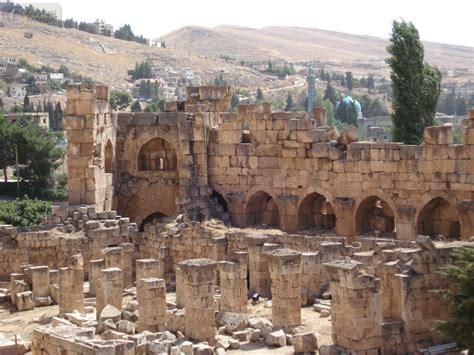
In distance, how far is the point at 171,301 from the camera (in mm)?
25250

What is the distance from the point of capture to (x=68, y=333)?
62.8 feet

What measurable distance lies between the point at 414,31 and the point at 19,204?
1842cm

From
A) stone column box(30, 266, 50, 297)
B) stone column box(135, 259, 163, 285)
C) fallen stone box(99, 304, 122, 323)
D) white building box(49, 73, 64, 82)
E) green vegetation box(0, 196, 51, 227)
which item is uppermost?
white building box(49, 73, 64, 82)

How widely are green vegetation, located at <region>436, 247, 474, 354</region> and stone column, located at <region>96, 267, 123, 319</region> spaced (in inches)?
323

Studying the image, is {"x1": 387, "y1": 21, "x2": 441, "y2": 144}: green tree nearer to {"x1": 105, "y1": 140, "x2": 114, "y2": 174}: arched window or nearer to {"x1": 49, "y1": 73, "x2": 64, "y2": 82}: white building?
{"x1": 105, "y1": 140, "x2": 114, "y2": 174}: arched window

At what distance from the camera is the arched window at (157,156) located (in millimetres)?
31875

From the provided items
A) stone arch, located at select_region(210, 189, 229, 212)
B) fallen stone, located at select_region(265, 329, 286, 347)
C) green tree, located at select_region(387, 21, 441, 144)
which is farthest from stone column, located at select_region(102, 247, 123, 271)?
green tree, located at select_region(387, 21, 441, 144)

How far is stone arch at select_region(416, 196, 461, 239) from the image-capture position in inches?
1054

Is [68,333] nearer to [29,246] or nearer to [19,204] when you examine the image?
[29,246]

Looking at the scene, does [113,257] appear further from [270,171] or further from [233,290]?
[270,171]

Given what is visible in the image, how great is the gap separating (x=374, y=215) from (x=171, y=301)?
6.92 metres

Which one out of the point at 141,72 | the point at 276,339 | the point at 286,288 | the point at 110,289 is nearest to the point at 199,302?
the point at 276,339

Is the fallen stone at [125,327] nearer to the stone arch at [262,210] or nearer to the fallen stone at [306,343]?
the fallen stone at [306,343]

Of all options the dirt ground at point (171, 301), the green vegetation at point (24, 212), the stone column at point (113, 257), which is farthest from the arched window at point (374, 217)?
the green vegetation at point (24, 212)
